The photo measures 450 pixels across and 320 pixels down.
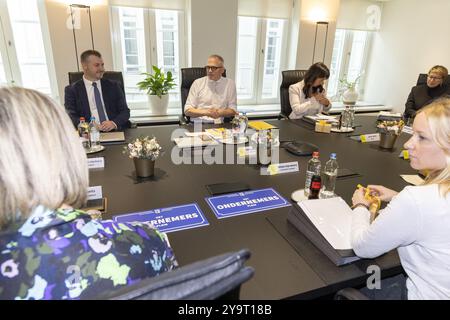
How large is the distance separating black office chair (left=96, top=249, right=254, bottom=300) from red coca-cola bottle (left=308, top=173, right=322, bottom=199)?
0.81 meters

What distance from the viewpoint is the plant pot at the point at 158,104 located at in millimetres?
4137

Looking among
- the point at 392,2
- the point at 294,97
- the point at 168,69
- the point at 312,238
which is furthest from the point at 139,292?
the point at 392,2

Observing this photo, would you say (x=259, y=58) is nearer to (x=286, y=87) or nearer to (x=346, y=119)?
(x=286, y=87)

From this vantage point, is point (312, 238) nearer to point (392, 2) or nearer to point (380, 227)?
point (380, 227)

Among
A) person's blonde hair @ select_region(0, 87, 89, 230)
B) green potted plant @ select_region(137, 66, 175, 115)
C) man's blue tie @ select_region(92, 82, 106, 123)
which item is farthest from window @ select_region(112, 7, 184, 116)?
person's blonde hair @ select_region(0, 87, 89, 230)

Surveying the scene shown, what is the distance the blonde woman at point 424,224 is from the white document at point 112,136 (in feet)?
5.32

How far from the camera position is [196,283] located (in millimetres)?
448

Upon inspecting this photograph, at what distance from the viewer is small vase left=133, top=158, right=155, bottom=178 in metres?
1.44

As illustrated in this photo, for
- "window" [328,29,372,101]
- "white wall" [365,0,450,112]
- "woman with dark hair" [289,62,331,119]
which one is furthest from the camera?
"window" [328,29,372,101]

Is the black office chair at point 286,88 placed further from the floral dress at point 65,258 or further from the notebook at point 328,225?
the floral dress at point 65,258

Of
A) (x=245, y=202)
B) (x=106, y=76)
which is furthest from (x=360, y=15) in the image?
(x=245, y=202)

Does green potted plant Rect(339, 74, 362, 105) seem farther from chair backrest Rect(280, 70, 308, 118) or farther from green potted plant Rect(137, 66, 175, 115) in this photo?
green potted plant Rect(137, 66, 175, 115)

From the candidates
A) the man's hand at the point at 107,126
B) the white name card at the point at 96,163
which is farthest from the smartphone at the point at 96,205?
the man's hand at the point at 107,126

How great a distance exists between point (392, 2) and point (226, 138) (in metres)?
4.80
